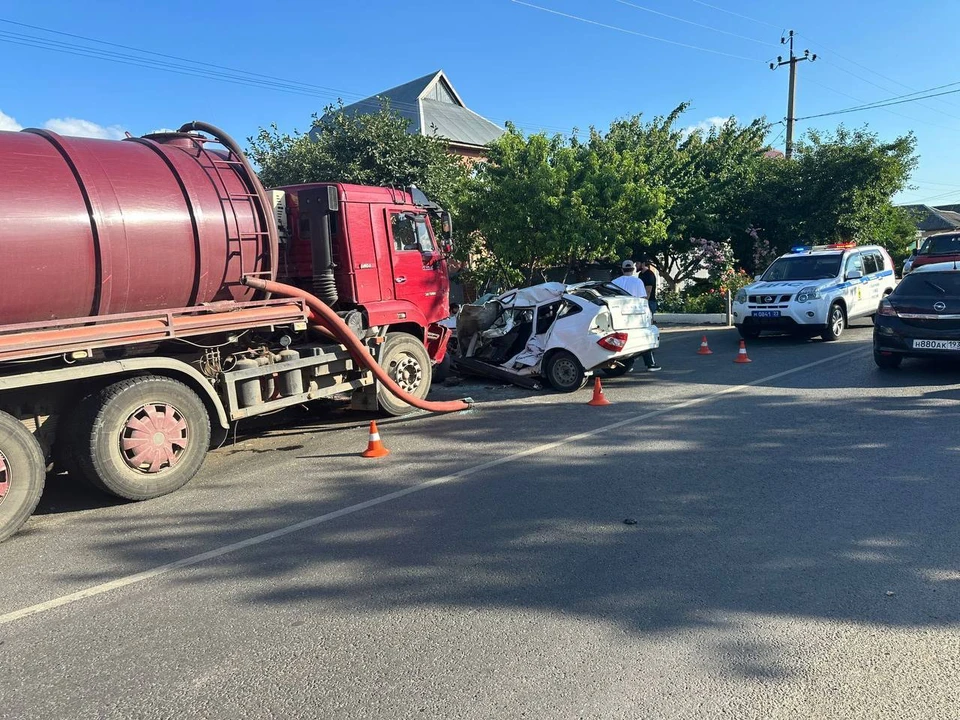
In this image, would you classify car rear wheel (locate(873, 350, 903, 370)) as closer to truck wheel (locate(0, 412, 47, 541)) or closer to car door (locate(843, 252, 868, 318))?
car door (locate(843, 252, 868, 318))

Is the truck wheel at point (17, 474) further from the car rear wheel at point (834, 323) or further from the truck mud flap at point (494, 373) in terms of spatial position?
the car rear wheel at point (834, 323)

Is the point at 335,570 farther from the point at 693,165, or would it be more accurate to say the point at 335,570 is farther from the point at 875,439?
the point at 693,165

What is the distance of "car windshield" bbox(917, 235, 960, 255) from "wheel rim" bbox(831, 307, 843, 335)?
459 centimetres

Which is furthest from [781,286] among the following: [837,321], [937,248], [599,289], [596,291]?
[937,248]

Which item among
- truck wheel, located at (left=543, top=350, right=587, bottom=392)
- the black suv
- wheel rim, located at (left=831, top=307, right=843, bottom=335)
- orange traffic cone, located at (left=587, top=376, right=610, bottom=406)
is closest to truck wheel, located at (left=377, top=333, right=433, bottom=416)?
truck wheel, located at (left=543, top=350, right=587, bottom=392)

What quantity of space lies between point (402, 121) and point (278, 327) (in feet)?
37.5

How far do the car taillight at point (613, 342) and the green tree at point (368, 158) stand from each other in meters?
8.93

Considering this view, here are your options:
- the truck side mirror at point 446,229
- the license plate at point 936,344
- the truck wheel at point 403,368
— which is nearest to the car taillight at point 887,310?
the license plate at point 936,344

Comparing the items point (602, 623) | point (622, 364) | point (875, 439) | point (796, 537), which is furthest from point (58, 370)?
point (622, 364)

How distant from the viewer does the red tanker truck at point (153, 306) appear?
5590mm

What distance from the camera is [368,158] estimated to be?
17.2 meters

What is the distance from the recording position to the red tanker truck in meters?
5.59

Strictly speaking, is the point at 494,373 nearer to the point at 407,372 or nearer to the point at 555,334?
the point at 555,334

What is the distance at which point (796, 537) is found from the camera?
4.63 metres
